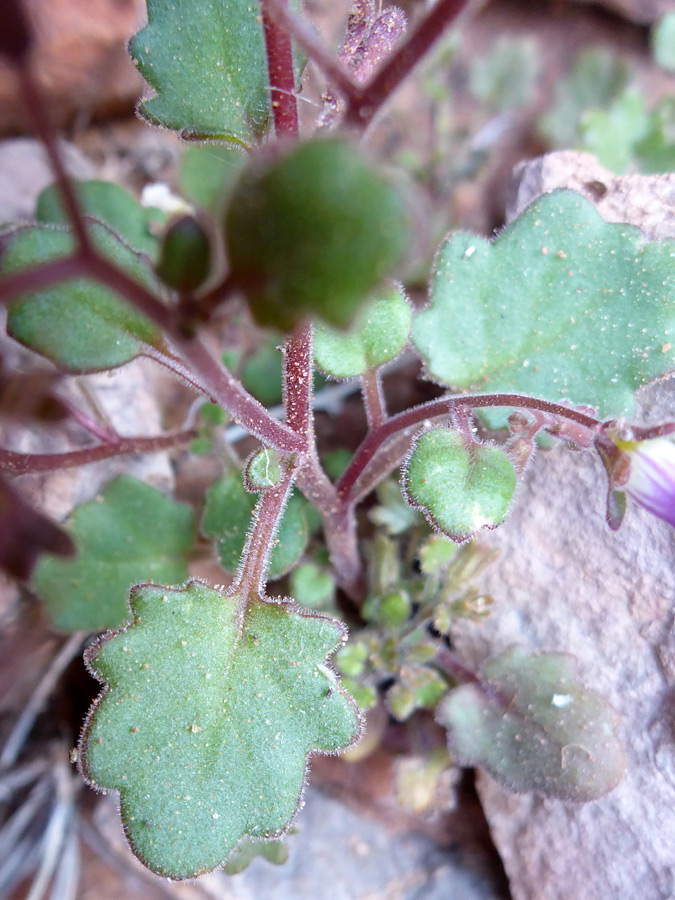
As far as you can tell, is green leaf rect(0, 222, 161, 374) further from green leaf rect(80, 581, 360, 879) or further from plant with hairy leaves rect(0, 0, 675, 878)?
green leaf rect(80, 581, 360, 879)

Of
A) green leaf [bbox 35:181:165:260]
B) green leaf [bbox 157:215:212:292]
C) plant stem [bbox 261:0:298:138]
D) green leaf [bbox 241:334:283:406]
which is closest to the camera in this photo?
green leaf [bbox 157:215:212:292]

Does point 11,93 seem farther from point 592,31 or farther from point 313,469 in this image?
point 592,31

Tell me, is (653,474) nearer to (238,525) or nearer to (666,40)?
(238,525)

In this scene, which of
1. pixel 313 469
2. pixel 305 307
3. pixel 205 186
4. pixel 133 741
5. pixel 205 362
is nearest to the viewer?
pixel 305 307

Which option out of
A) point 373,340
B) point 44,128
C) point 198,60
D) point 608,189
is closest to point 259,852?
point 373,340

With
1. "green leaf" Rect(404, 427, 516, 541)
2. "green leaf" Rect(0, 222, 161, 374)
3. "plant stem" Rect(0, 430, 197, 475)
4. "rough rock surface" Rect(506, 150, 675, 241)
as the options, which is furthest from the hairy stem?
"rough rock surface" Rect(506, 150, 675, 241)

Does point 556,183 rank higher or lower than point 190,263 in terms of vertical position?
higher

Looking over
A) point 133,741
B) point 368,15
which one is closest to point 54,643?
point 133,741
